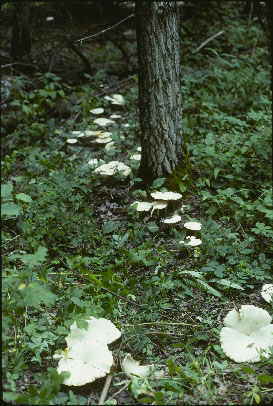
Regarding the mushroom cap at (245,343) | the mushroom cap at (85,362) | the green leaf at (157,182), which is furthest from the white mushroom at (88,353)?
the green leaf at (157,182)

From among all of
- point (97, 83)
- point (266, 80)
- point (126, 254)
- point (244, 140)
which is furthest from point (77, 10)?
point (126, 254)

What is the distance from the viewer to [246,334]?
264 cm

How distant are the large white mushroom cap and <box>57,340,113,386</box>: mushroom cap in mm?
794

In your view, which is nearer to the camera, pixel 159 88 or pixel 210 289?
pixel 210 289

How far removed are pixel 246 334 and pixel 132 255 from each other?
109 centimetres

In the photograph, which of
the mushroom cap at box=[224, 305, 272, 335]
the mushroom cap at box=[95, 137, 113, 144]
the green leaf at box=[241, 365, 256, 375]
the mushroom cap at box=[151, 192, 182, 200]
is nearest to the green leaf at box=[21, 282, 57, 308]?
the green leaf at box=[241, 365, 256, 375]

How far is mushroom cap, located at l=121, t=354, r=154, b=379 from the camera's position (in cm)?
235

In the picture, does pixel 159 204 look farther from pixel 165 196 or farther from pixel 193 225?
pixel 193 225

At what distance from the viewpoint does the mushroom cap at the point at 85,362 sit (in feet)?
7.26

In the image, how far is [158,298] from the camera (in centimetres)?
308

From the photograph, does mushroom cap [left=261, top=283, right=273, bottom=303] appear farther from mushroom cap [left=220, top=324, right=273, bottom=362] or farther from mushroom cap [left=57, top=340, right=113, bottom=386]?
mushroom cap [left=57, top=340, right=113, bottom=386]

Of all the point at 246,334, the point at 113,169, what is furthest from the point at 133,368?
the point at 113,169

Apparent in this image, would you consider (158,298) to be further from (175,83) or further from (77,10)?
(77,10)

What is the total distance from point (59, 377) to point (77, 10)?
422 inches
